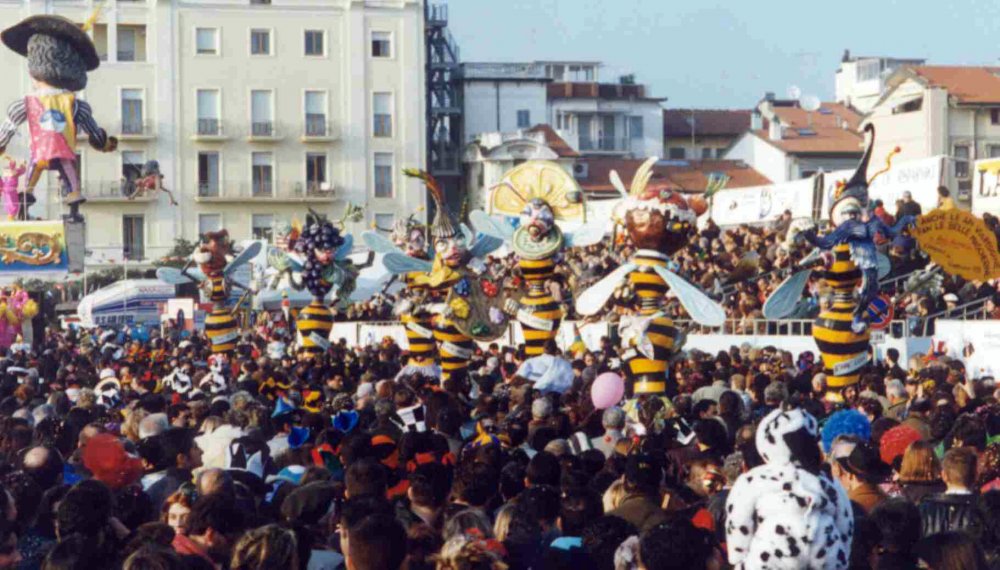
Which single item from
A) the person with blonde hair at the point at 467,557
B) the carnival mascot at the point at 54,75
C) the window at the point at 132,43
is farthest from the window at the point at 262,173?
the person with blonde hair at the point at 467,557

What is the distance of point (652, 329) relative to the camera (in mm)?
17125

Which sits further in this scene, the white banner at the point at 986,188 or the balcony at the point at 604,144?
the balcony at the point at 604,144

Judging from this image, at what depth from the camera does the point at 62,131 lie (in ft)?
147

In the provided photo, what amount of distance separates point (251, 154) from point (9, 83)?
30.1 ft

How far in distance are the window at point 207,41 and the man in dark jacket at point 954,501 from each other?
196 feet

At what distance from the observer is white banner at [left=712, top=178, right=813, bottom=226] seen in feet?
113

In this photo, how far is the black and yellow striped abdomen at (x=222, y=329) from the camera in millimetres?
25422

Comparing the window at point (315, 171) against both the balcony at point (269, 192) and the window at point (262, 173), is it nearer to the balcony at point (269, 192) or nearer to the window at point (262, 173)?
the balcony at point (269, 192)

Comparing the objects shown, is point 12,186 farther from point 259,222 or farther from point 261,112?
point 259,222

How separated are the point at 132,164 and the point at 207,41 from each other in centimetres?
539

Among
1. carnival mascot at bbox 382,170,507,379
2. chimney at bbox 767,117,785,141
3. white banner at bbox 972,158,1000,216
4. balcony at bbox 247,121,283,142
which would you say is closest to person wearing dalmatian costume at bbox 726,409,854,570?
carnival mascot at bbox 382,170,507,379

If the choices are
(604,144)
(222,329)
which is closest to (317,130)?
(604,144)

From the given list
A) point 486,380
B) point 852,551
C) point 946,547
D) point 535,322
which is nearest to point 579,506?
point 852,551

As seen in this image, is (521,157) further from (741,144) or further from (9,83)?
(9,83)
